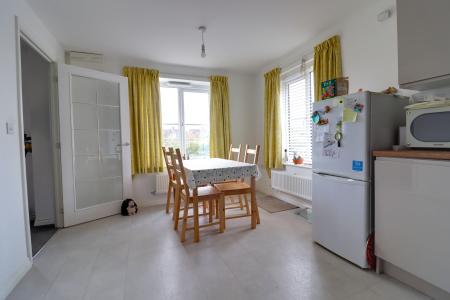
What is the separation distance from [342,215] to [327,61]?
1.89m

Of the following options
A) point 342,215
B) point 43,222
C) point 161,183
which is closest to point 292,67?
point 342,215

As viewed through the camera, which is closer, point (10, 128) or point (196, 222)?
point (10, 128)

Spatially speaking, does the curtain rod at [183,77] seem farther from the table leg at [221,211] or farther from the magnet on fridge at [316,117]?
the magnet on fridge at [316,117]

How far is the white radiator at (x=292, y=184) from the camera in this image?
3154 mm

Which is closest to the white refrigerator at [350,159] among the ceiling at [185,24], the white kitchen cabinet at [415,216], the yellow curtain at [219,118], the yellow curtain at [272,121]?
the white kitchen cabinet at [415,216]

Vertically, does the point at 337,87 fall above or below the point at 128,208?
above

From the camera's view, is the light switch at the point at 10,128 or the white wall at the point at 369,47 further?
the white wall at the point at 369,47

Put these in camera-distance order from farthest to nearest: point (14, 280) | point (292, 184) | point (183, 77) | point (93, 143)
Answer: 1. point (183, 77)
2. point (292, 184)
3. point (93, 143)
4. point (14, 280)

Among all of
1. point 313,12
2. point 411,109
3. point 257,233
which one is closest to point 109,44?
point 313,12

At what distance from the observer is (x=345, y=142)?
187cm

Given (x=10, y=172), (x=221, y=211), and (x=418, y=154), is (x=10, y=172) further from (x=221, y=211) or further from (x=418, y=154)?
(x=418, y=154)

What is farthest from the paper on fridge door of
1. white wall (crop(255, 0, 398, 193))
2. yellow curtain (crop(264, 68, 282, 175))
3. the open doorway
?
the open doorway

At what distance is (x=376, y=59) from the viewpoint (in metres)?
2.31

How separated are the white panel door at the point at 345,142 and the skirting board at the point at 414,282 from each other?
2.32 ft
